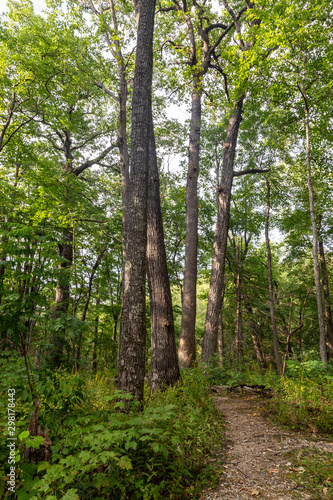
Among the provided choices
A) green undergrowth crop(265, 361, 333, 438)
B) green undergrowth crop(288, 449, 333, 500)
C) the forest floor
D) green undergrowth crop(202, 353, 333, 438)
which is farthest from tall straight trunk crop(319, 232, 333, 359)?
green undergrowth crop(288, 449, 333, 500)

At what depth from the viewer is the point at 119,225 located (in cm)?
1038

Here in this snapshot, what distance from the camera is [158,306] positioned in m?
5.06

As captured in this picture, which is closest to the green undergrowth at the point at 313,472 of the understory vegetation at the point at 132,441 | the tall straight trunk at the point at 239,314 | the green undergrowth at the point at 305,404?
the understory vegetation at the point at 132,441

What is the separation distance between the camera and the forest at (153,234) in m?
2.37

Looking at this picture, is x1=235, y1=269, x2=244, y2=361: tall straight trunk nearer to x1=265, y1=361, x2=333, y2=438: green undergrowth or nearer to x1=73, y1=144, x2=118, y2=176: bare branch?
x1=265, y1=361, x2=333, y2=438: green undergrowth

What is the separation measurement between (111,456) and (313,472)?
2.14 m

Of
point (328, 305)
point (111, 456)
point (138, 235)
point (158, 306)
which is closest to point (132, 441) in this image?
point (111, 456)

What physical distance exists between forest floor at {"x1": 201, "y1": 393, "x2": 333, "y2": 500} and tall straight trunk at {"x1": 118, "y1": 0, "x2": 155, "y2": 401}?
1.32 m

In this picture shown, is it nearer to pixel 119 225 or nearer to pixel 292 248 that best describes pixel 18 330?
pixel 119 225

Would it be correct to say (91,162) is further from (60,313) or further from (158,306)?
(60,313)

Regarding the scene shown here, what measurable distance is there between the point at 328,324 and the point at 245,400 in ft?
33.9

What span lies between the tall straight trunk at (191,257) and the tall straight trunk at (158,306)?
7.36ft

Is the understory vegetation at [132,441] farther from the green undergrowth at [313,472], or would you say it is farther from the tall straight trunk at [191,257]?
the tall straight trunk at [191,257]

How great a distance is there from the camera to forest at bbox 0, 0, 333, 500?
7.79 ft
